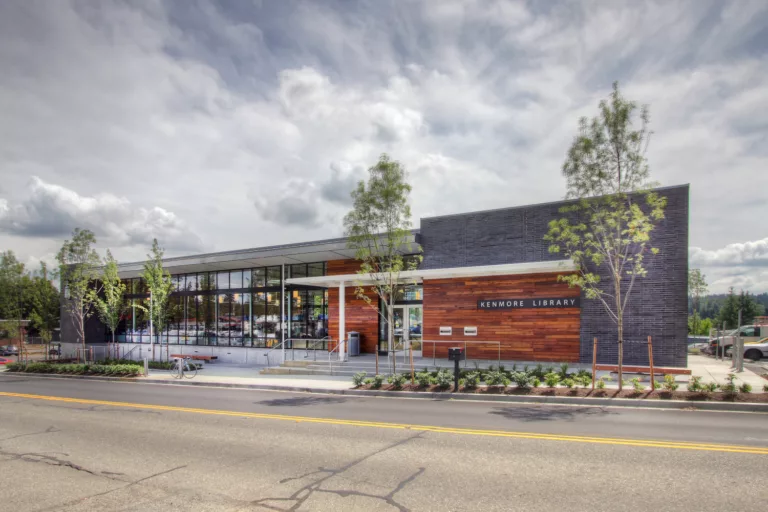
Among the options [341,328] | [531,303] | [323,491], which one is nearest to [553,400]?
[531,303]

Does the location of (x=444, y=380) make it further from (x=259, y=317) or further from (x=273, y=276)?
(x=259, y=317)

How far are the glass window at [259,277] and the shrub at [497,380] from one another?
1662 cm

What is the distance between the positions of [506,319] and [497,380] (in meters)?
5.31

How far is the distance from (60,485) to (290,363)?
46.3 ft

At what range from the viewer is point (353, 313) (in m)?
23.6

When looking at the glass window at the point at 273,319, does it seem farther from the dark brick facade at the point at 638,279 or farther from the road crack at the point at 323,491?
the road crack at the point at 323,491

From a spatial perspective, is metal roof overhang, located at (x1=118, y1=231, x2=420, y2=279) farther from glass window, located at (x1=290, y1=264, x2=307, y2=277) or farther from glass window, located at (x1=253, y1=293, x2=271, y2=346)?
glass window, located at (x1=253, y1=293, x2=271, y2=346)

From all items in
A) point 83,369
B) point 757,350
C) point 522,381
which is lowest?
point 83,369

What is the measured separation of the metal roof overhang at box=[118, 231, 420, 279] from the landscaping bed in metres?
6.67

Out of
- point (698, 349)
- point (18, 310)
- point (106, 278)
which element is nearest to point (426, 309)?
point (106, 278)

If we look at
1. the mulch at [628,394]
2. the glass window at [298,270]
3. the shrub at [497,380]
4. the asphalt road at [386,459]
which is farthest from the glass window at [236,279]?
the shrub at [497,380]

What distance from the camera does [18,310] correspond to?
3441cm

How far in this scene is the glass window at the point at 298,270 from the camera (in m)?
26.1

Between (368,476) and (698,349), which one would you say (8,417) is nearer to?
(368,476)
